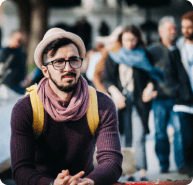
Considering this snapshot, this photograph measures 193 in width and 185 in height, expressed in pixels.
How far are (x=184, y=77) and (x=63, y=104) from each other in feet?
6.66

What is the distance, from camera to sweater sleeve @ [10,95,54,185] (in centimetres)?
169

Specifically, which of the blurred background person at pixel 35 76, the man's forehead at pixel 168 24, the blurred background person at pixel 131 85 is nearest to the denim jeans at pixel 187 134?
the blurred background person at pixel 131 85

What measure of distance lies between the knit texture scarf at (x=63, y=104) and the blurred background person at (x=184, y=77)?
190cm

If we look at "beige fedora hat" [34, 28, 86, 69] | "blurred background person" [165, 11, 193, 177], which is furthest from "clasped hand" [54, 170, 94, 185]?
"blurred background person" [165, 11, 193, 177]

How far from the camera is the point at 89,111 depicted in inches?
72.8

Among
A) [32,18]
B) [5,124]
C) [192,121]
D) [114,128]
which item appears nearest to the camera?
[114,128]

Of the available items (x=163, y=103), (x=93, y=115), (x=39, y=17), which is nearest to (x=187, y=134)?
(x=163, y=103)

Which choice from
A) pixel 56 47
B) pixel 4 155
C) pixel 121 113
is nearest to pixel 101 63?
pixel 121 113

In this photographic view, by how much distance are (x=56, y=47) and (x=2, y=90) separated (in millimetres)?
1801

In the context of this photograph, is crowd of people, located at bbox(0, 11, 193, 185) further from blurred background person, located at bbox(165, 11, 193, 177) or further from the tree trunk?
blurred background person, located at bbox(165, 11, 193, 177)

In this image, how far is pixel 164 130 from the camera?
3820 mm

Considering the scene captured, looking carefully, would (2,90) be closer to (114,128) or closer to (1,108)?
(1,108)

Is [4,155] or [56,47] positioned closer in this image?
[56,47]

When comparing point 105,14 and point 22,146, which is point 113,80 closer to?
point 22,146
